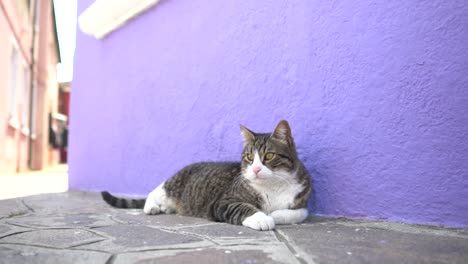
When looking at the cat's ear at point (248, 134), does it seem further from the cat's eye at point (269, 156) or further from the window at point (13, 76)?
the window at point (13, 76)

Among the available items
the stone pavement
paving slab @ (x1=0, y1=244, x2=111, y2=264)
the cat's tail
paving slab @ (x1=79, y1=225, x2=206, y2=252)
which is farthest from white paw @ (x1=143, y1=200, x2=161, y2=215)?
paving slab @ (x1=0, y1=244, x2=111, y2=264)

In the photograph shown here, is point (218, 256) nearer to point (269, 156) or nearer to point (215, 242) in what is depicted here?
point (215, 242)

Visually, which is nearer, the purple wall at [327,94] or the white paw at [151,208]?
the purple wall at [327,94]

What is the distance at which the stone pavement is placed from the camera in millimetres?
1563

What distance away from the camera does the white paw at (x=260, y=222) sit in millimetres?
2219

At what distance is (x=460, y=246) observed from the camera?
5.69 feet

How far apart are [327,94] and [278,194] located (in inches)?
27.3

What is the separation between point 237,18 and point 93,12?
86.3 inches

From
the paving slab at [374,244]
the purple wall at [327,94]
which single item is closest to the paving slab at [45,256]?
the paving slab at [374,244]

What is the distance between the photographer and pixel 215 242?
6.15 feet

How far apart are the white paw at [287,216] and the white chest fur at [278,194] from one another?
0.09 metres

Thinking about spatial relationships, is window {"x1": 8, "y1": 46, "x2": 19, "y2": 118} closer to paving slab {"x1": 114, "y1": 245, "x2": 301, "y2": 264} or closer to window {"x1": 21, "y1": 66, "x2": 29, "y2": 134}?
window {"x1": 21, "y1": 66, "x2": 29, "y2": 134}

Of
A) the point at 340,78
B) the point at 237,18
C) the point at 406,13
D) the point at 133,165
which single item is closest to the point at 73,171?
the point at 133,165

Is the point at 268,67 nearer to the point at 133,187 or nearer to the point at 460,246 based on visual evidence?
the point at 460,246
